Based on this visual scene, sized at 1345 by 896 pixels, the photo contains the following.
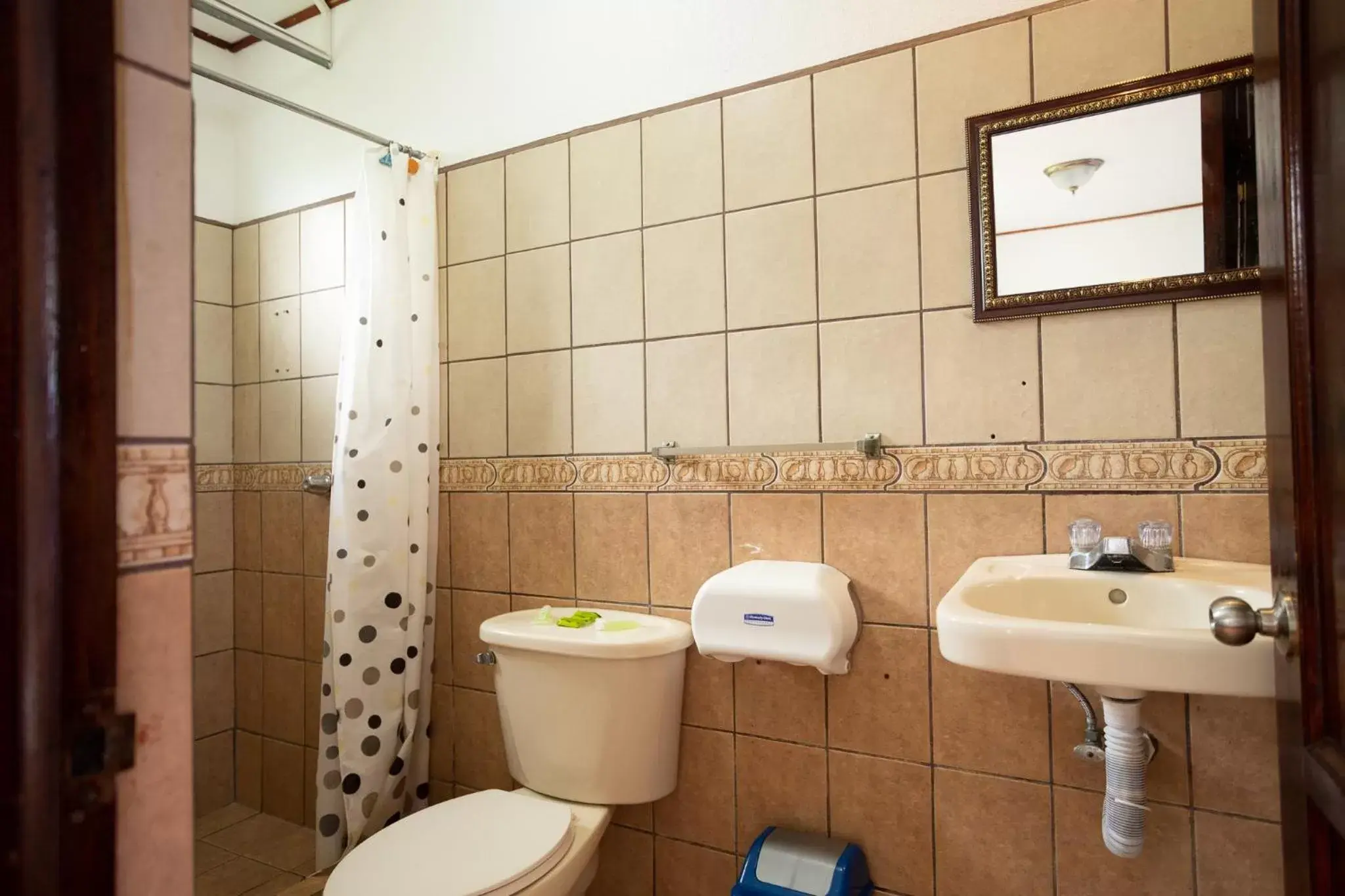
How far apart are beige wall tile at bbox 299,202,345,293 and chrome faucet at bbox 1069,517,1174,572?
201cm

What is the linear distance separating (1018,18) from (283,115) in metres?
2.08

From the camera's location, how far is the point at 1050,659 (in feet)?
3.14

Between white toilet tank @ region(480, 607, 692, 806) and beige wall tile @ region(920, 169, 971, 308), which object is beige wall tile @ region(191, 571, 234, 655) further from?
beige wall tile @ region(920, 169, 971, 308)

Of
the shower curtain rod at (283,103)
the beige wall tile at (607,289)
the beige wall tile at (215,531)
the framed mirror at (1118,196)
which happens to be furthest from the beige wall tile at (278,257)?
the framed mirror at (1118,196)

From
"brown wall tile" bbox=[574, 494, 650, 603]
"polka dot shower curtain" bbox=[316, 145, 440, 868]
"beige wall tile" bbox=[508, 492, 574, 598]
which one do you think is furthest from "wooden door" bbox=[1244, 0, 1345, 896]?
"polka dot shower curtain" bbox=[316, 145, 440, 868]

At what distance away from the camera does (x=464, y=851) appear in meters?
1.32

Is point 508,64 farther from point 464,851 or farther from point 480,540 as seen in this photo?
point 464,851

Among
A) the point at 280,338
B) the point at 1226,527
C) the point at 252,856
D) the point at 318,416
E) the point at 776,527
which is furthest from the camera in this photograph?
the point at 280,338

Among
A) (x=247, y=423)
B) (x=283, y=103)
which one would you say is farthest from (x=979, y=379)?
(x=247, y=423)

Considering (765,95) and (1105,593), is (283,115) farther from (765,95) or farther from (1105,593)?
(1105,593)

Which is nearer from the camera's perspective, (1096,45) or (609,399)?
(1096,45)

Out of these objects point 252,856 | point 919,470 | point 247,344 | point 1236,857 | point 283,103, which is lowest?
point 252,856

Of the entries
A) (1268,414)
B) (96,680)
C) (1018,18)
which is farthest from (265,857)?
(1018,18)

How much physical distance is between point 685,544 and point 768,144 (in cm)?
87
